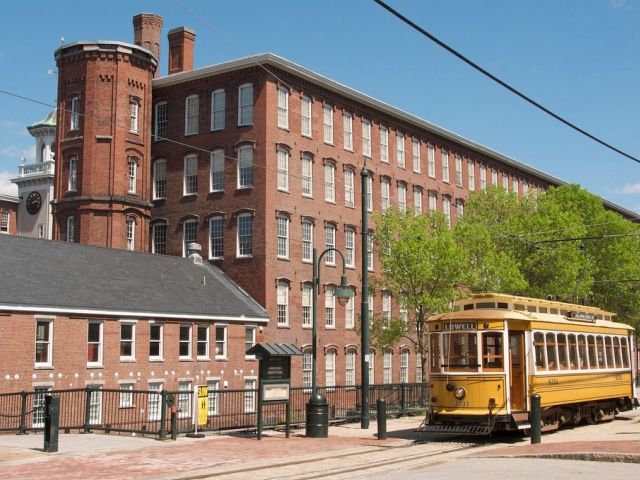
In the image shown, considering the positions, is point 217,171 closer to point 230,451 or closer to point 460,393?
point 460,393

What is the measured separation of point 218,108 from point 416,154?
50.6 ft

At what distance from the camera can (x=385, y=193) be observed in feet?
177

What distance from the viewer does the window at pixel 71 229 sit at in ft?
153

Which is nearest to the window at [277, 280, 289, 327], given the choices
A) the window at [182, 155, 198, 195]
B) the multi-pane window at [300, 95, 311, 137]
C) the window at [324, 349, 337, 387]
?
the window at [324, 349, 337, 387]

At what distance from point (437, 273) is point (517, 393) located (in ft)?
54.6

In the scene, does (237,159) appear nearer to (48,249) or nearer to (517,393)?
(48,249)

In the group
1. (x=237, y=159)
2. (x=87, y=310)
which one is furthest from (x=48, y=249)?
(x=237, y=159)

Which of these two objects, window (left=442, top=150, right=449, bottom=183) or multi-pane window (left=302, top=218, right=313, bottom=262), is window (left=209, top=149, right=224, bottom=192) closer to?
multi-pane window (left=302, top=218, right=313, bottom=262)

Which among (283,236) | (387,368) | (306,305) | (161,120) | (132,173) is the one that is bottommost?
(387,368)

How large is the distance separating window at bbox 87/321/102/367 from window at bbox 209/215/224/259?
1267cm

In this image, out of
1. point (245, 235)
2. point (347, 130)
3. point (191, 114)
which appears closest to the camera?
point (245, 235)

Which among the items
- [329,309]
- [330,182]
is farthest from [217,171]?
[329,309]

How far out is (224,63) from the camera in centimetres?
4656

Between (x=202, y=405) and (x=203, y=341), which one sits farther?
(x=203, y=341)
